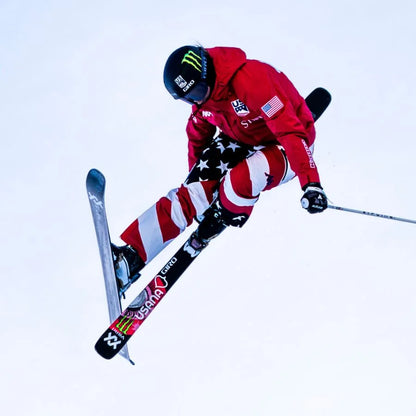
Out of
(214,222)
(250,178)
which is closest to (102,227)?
(214,222)

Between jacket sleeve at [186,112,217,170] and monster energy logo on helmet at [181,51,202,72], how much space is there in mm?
796

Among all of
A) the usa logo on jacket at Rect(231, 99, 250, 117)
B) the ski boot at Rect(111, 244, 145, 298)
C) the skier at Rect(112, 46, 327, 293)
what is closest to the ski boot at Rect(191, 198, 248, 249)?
the skier at Rect(112, 46, 327, 293)

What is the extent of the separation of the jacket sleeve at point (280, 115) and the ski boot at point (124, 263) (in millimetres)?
1261

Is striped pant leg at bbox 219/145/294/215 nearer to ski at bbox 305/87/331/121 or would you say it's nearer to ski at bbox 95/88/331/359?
ski at bbox 95/88/331/359

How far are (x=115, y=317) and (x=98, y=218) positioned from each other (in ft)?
2.39

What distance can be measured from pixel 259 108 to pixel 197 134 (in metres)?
0.98

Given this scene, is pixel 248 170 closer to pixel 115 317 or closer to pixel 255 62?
pixel 255 62

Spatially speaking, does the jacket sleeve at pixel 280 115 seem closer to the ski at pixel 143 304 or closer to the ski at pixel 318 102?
the ski at pixel 318 102

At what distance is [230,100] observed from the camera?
5.09m

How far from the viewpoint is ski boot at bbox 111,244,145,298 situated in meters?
5.20

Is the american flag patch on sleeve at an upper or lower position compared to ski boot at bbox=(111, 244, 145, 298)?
upper

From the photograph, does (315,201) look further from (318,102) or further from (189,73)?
(318,102)

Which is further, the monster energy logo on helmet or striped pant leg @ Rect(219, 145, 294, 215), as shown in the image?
striped pant leg @ Rect(219, 145, 294, 215)

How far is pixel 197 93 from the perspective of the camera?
5000 mm
